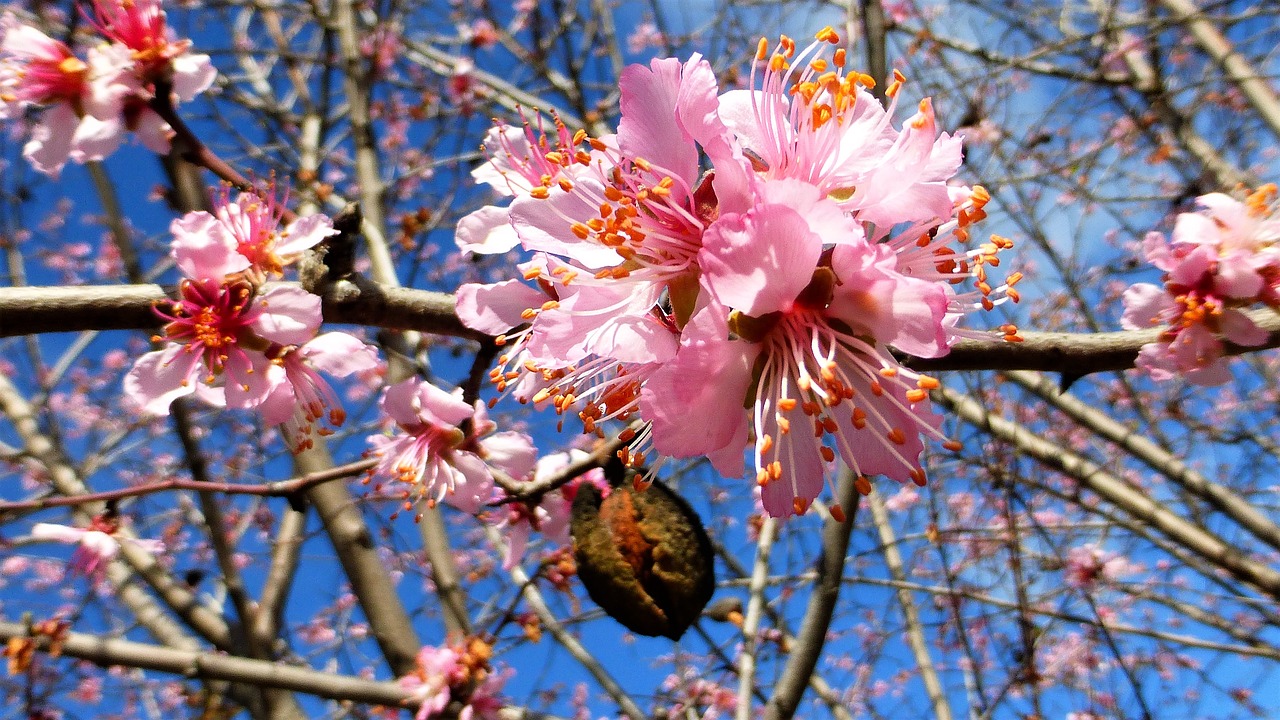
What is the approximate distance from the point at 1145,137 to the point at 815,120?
4630 millimetres

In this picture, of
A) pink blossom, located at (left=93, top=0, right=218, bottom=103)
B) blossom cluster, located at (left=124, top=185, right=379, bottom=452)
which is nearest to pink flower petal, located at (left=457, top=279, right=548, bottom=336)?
blossom cluster, located at (left=124, top=185, right=379, bottom=452)

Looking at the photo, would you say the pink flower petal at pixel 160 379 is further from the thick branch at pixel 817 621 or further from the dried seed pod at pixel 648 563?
the thick branch at pixel 817 621

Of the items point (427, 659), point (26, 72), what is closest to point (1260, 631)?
point (427, 659)

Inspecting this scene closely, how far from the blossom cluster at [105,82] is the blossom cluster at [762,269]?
3.82 ft

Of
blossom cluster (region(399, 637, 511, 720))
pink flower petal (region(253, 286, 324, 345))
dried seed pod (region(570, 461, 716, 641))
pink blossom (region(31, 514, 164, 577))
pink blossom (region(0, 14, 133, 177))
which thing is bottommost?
dried seed pod (region(570, 461, 716, 641))

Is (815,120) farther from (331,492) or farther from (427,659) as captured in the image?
(331,492)

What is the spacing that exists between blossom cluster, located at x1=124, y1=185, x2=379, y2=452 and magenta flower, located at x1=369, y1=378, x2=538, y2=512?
0.13 m

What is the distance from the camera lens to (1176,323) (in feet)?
4.42

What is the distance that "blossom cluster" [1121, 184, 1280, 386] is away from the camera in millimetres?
1303

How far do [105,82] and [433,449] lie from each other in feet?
3.58

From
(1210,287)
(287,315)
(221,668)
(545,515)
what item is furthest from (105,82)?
(1210,287)

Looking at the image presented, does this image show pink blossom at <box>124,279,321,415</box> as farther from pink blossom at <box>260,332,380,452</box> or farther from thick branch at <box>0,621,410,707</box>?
thick branch at <box>0,621,410,707</box>

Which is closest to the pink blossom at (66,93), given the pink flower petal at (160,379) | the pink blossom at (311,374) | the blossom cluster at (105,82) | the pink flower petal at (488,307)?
the blossom cluster at (105,82)

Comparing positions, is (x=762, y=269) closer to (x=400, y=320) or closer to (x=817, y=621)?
(x=400, y=320)
